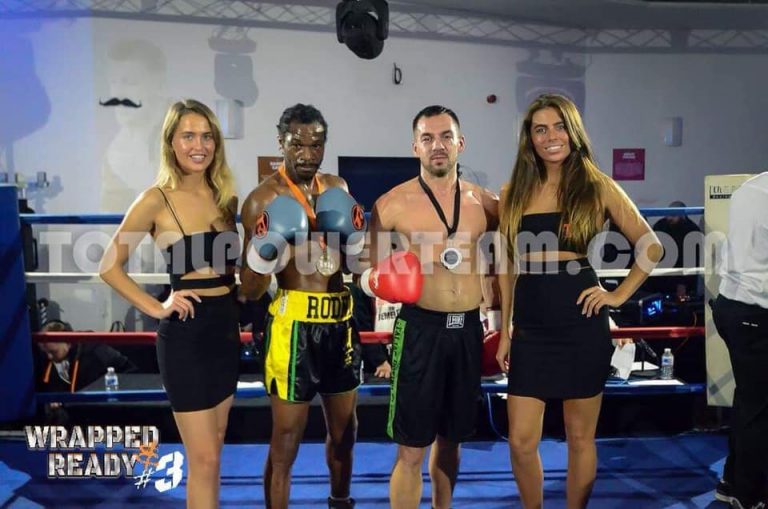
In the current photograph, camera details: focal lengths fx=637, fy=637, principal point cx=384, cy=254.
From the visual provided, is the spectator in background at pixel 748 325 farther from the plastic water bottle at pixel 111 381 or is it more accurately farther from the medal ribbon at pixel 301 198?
the plastic water bottle at pixel 111 381

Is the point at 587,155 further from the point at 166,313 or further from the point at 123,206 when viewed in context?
the point at 123,206

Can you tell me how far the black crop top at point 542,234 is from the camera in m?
1.91

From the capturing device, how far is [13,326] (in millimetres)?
2482

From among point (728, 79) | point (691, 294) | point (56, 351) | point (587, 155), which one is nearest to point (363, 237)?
point (587, 155)

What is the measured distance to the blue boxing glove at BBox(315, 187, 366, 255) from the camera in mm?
1886

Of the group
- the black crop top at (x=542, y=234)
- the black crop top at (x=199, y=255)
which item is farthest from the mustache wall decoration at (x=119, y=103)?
the black crop top at (x=542, y=234)

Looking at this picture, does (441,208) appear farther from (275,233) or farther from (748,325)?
(748,325)

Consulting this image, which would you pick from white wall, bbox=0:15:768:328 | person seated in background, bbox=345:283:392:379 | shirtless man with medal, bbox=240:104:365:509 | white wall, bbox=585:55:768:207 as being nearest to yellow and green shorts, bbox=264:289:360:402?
shirtless man with medal, bbox=240:104:365:509

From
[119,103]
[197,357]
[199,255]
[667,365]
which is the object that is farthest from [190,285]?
[119,103]

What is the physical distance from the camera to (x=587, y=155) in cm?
197

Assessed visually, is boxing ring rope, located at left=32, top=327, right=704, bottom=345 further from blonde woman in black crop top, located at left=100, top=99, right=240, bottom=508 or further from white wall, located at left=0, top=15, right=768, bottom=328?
white wall, located at left=0, top=15, right=768, bottom=328

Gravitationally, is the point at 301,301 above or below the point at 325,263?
below

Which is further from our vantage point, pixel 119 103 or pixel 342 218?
pixel 119 103

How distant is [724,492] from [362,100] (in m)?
4.51
